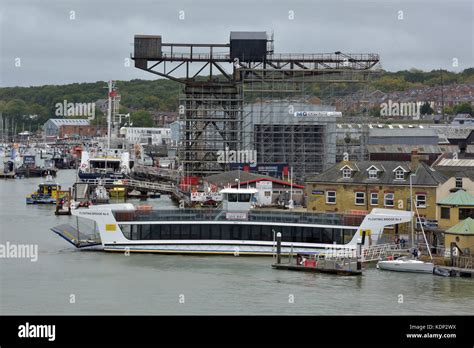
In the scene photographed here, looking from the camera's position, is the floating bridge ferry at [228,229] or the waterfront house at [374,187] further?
the waterfront house at [374,187]

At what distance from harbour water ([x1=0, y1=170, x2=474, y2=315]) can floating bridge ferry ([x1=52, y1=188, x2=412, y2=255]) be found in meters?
0.79

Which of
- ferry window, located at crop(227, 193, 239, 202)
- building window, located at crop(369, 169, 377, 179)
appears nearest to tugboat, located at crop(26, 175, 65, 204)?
building window, located at crop(369, 169, 377, 179)

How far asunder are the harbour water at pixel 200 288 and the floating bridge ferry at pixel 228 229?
0.79m

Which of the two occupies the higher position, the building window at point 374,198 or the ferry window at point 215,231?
the building window at point 374,198

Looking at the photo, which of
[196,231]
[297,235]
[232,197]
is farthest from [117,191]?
[297,235]

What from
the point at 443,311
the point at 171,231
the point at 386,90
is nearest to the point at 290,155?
the point at 171,231

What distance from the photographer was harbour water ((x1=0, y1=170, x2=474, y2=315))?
36.2m

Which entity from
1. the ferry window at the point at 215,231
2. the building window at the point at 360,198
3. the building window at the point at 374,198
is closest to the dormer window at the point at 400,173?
the building window at the point at 374,198

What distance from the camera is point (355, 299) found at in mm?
37969

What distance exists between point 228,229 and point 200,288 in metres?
9.27

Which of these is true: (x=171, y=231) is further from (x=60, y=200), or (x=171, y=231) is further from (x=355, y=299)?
(x=60, y=200)

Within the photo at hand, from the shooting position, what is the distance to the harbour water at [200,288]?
3619 cm

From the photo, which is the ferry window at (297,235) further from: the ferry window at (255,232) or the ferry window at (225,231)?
the ferry window at (225,231)

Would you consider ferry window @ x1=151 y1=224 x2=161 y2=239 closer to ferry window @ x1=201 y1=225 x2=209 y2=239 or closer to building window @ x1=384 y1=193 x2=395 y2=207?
ferry window @ x1=201 y1=225 x2=209 y2=239
